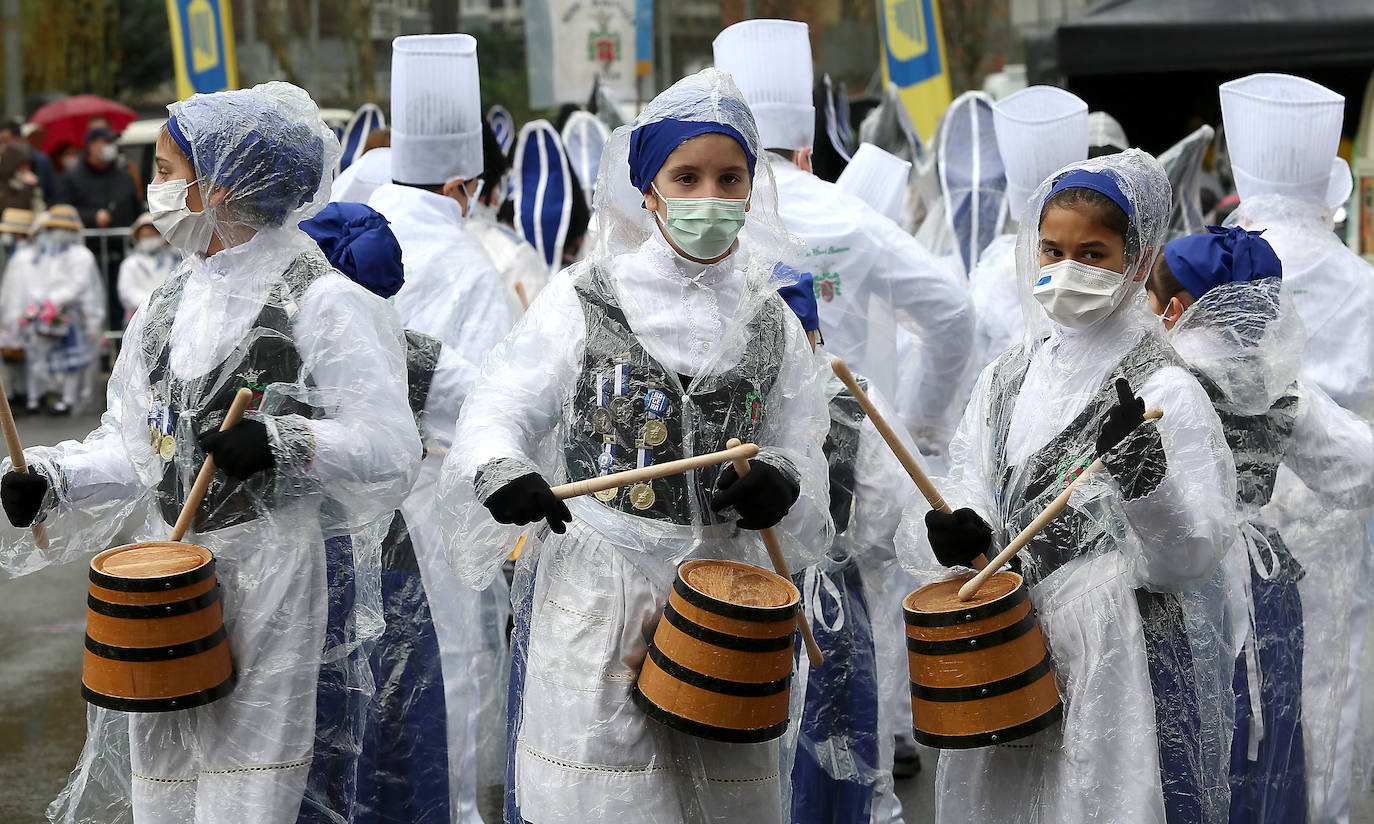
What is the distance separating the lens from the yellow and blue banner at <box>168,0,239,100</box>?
11273mm

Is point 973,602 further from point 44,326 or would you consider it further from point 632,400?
point 44,326

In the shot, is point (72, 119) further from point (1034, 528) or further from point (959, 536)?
point (1034, 528)

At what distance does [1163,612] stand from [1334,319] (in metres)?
2.20

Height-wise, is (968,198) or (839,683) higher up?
(968,198)

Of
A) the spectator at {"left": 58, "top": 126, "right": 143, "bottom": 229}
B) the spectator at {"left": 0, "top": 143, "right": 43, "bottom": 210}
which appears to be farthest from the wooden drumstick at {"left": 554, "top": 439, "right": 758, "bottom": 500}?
the spectator at {"left": 58, "top": 126, "right": 143, "bottom": 229}

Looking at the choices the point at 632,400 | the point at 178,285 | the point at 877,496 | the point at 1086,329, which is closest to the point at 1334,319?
the point at 877,496

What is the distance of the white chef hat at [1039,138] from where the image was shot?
5.82 meters

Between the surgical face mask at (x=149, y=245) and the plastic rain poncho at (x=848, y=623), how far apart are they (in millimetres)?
11534

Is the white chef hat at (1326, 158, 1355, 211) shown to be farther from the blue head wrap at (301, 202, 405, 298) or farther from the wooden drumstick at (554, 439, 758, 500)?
Result: the wooden drumstick at (554, 439, 758, 500)

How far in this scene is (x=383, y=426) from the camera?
315 cm

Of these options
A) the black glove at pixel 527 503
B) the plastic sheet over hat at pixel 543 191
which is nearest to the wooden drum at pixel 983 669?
the black glove at pixel 527 503

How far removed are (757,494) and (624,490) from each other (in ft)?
0.91

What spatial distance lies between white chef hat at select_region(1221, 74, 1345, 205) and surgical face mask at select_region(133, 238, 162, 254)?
443 inches

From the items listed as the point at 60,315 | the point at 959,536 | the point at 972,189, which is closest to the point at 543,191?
the point at 972,189
